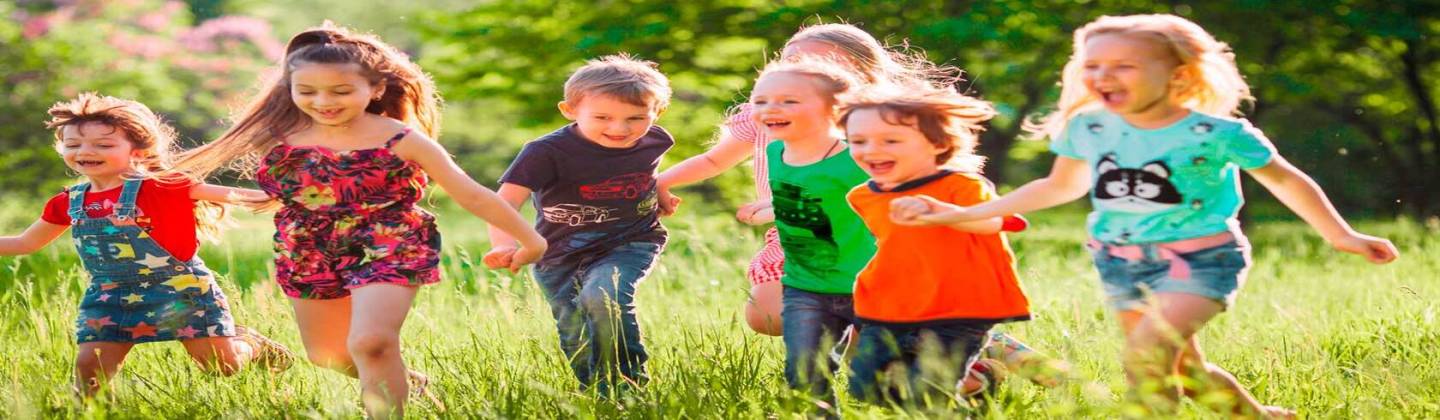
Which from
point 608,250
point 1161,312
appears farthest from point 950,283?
point 608,250

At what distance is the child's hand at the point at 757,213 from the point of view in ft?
14.5

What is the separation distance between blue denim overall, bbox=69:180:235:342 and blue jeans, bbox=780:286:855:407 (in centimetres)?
205

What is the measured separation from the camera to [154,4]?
22.2 metres

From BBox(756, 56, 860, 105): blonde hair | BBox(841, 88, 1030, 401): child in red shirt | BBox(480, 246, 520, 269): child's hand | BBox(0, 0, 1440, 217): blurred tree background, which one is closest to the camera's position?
BBox(841, 88, 1030, 401): child in red shirt

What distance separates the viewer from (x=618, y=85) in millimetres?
4531

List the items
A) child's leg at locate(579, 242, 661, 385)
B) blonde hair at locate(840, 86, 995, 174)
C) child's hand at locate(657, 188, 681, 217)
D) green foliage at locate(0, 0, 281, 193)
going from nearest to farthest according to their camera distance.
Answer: blonde hair at locate(840, 86, 995, 174)
child's leg at locate(579, 242, 661, 385)
child's hand at locate(657, 188, 681, 217)
green foliage at locate(0, 0, 281, 193)

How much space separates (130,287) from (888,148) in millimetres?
2704

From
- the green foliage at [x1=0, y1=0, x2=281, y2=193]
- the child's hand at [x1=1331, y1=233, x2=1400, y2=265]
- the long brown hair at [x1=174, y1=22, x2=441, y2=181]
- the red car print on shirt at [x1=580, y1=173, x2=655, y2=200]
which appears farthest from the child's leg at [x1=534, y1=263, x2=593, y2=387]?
the green foliage at [x1=0, y1=0, x2=281, y2=193]

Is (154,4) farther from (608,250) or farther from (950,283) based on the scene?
(950,283)

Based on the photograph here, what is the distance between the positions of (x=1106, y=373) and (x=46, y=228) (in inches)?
146

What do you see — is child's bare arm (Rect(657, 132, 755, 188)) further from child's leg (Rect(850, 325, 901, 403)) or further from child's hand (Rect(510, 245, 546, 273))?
child's leg (Rect(850, 325, 901, 403))

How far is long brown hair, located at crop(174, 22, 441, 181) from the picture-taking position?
4.12 metres

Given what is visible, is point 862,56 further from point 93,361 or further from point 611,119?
point 93,361

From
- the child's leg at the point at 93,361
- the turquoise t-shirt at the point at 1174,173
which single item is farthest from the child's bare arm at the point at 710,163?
the child's leg at the point at 93,361
